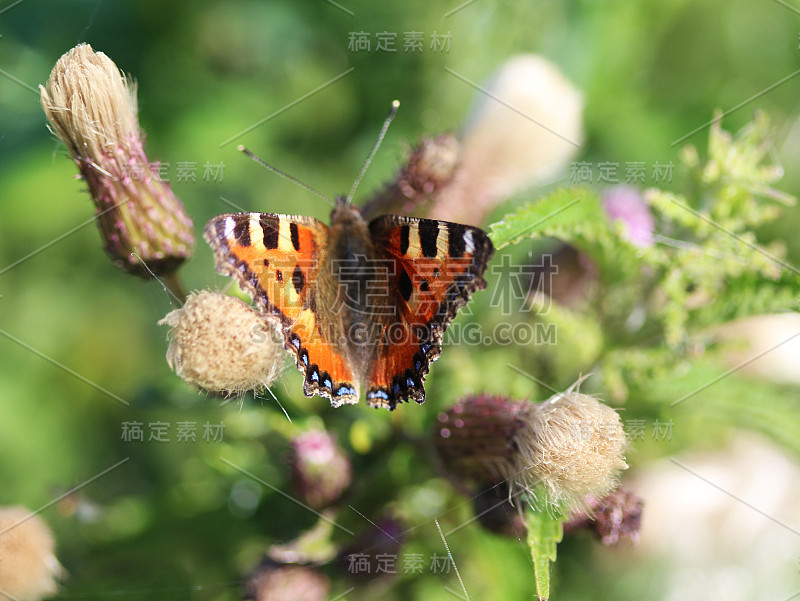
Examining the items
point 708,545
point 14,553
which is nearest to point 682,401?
point 708,545

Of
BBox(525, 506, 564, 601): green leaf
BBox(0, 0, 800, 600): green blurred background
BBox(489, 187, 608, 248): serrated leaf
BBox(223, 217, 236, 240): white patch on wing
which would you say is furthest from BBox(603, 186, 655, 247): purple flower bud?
BBox(223, 217, 236, 240): white patch on wing

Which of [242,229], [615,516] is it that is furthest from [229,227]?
[615,516]

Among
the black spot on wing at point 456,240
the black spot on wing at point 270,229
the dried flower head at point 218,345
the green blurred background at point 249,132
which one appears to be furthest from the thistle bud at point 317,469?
the black spot on wing at point 456,240

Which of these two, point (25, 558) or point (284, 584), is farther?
point (284, 584)

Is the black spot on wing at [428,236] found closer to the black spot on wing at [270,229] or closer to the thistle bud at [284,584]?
the black spot on wing at [270,229]

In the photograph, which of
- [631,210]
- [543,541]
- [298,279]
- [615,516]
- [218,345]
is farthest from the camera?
[631,210]

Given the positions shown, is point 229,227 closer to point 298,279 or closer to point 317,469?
point 298,279
